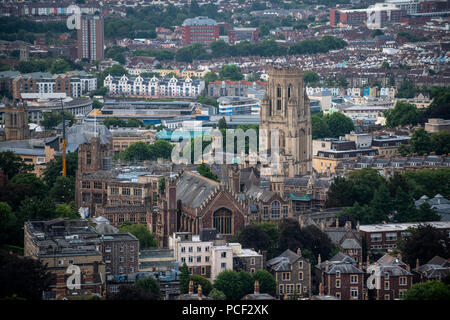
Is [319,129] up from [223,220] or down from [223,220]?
down

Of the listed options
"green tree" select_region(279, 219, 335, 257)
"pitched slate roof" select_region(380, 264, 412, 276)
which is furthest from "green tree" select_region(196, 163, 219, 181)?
"pitched slate roof" select_region(380, 264, 412, 276)

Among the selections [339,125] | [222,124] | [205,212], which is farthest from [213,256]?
[222,124]

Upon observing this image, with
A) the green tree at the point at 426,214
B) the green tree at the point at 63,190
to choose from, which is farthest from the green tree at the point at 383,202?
the green tree at the point at 63,190

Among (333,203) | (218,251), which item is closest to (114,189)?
(333,203)

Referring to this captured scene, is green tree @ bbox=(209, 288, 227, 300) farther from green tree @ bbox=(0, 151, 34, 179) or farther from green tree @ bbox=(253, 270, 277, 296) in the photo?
green tree @ bbox=(0, 151, 34, 179)

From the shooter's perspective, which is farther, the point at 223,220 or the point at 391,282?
the point at 223,220

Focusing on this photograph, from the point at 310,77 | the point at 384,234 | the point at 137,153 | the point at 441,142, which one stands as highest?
the point at 384,234

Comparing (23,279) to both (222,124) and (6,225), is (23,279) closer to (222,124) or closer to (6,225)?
(6,225)
